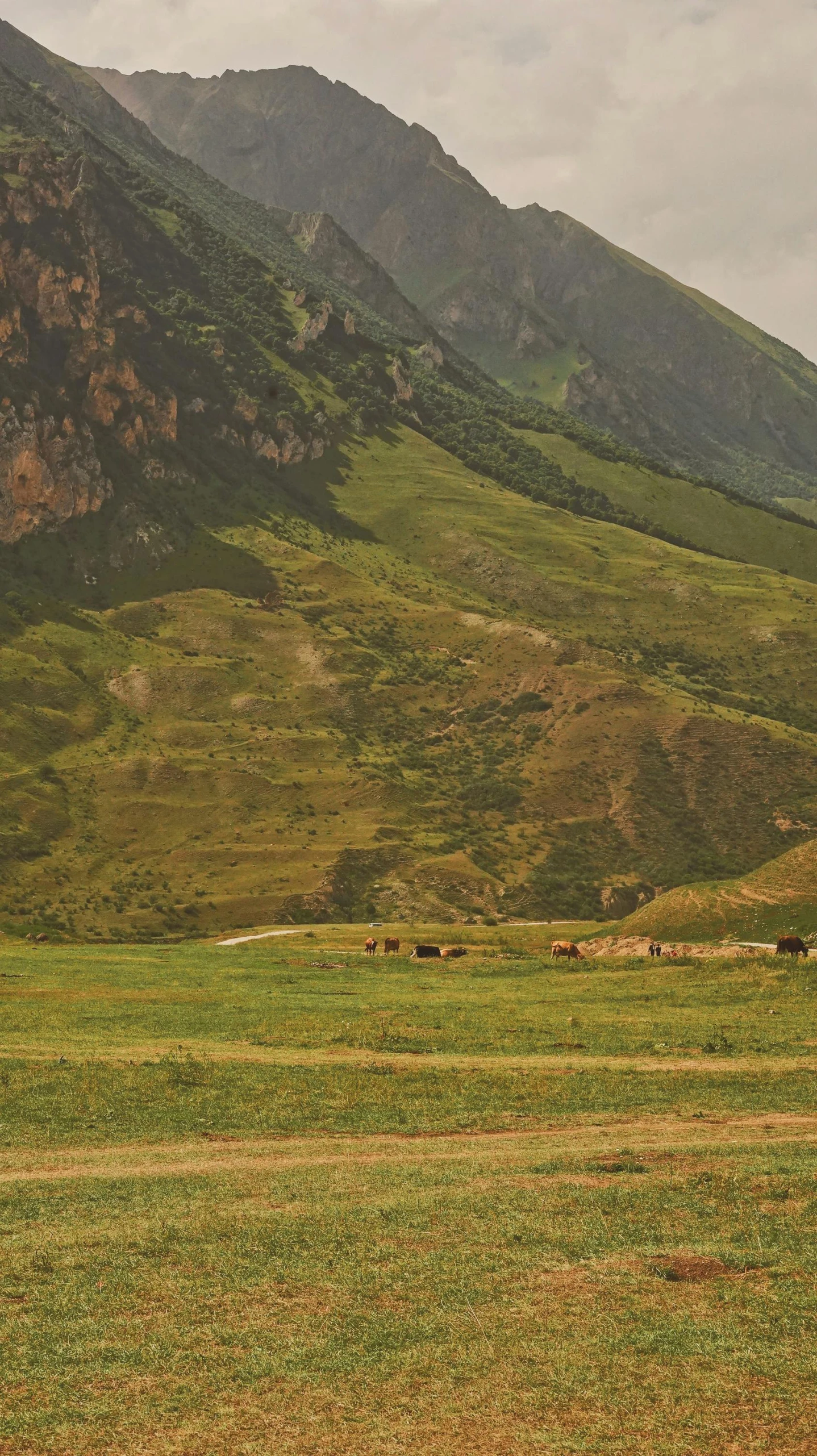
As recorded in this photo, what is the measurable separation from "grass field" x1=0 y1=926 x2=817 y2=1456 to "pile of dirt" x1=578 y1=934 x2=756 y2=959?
17.8 metres

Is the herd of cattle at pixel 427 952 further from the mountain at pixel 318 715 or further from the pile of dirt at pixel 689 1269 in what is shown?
the pile of dirt at pixel 689 1269

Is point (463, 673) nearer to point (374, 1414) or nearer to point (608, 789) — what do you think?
point (608, 789)

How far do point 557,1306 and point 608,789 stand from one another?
121921 mm

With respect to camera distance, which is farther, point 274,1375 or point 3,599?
point 3,599

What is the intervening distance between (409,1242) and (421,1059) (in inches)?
624

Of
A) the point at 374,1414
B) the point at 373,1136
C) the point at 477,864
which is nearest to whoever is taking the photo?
the point at 374,1414

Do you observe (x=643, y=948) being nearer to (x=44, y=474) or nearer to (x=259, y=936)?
(x=259, y=936)

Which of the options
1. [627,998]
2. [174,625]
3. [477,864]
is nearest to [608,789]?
[477,864]

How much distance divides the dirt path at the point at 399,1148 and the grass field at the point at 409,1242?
102mm

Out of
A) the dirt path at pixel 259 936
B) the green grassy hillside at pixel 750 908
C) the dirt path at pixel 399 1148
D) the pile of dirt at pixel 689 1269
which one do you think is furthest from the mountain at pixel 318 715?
the pile of dirt at pixel 689 1269

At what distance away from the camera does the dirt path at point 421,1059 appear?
3116cm

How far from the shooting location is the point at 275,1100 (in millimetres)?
Answer: 27531

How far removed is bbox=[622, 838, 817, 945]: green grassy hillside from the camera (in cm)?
5753

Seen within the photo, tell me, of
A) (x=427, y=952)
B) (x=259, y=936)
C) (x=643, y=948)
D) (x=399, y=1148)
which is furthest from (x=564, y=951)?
(x=399, y=1148)
